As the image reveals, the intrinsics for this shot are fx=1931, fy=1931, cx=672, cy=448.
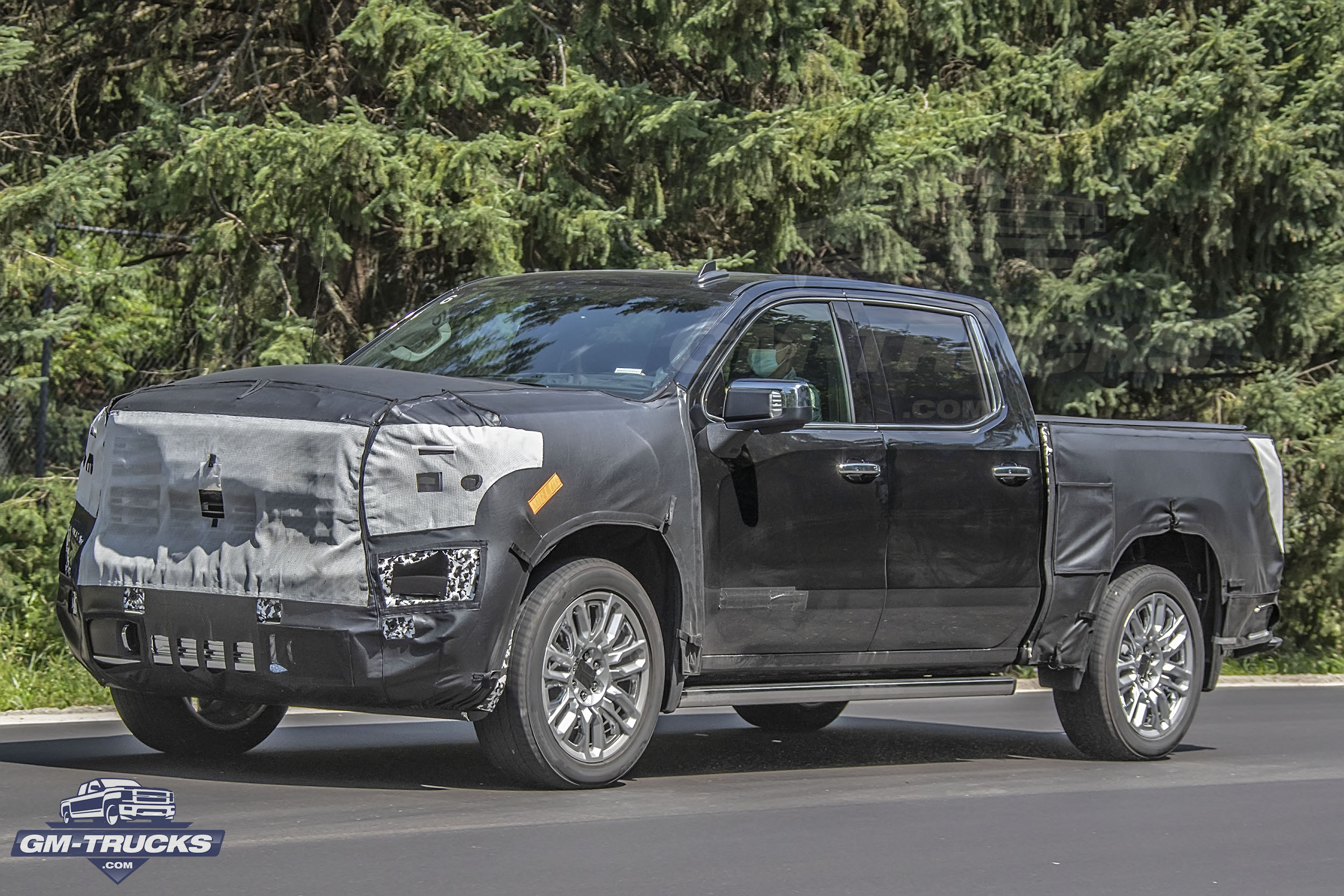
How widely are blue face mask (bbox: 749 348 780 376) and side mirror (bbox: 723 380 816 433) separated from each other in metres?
0.32

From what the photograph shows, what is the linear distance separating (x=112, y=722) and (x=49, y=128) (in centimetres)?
839

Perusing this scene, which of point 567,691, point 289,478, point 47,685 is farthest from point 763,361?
point 47,685

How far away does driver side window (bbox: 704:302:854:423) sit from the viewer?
27.1 ft

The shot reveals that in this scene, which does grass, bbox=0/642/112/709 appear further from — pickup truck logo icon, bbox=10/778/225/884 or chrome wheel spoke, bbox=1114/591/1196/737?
chrome wheel spoke, bbox=1114/591/1196/737

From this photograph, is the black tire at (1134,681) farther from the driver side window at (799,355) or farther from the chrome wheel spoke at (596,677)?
the chrome wheel spoke at (596,677)

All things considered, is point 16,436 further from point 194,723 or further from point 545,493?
point 545,493

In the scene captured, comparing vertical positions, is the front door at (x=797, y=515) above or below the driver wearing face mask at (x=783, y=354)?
below

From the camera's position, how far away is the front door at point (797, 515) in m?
7.91

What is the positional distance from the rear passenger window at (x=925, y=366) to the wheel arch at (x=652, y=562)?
148 centimetres

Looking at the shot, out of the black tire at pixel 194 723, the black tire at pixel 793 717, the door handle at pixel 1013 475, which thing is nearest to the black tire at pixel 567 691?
the black tire at pixel 194 723

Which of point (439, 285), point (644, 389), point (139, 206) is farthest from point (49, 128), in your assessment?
point (644, 389)

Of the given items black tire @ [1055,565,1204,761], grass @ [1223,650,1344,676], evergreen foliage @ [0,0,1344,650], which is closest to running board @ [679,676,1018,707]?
black tire @ [1055,565,1204,761]

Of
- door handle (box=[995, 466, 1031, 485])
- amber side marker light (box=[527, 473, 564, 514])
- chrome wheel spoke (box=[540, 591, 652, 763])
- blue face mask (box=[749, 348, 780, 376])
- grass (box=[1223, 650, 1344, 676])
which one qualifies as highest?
blue face mask (box=[749, 348, 780, 376])

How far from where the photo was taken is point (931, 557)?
28.7ft
